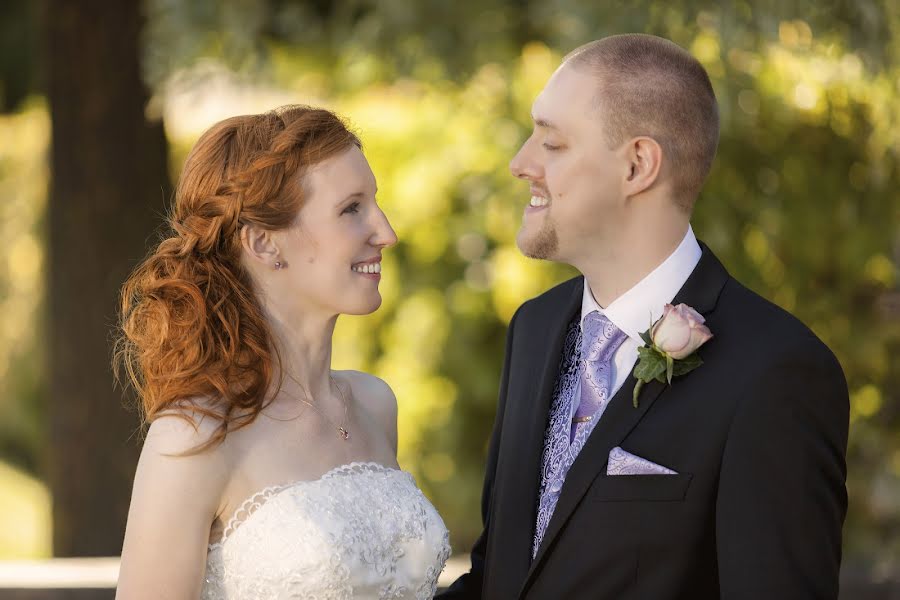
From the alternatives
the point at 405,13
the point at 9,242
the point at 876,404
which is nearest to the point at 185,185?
the point at 405,13

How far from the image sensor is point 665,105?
9.25 ft

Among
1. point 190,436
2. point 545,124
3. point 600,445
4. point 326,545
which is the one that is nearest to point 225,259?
point 190,436

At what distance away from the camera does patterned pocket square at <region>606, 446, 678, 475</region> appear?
2.54m

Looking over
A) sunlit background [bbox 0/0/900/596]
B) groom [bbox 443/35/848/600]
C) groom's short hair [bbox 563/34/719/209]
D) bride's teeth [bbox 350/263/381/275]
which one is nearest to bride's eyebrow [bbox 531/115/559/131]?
groom [bbox 443/35/848/600]

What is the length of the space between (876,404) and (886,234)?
980 millimetres

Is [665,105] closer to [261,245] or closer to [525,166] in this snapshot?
[525,166]

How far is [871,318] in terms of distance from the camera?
6.27 metres

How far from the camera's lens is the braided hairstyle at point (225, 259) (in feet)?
9.00

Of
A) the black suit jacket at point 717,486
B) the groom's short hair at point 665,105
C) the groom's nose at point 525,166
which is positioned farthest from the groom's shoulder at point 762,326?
the groom's nose at point 525,166

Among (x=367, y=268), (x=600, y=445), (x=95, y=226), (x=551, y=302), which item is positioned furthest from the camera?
(x=95, y=226)

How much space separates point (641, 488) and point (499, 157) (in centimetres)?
357

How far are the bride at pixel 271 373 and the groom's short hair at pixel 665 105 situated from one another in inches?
25.0

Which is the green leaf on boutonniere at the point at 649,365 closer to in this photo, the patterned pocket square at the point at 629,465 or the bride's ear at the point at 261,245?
the patterned pocket square at the point at 629,465

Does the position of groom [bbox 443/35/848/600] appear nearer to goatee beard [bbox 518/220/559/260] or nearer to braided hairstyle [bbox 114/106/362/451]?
goatee beard [bbox 518/220/559/260]
